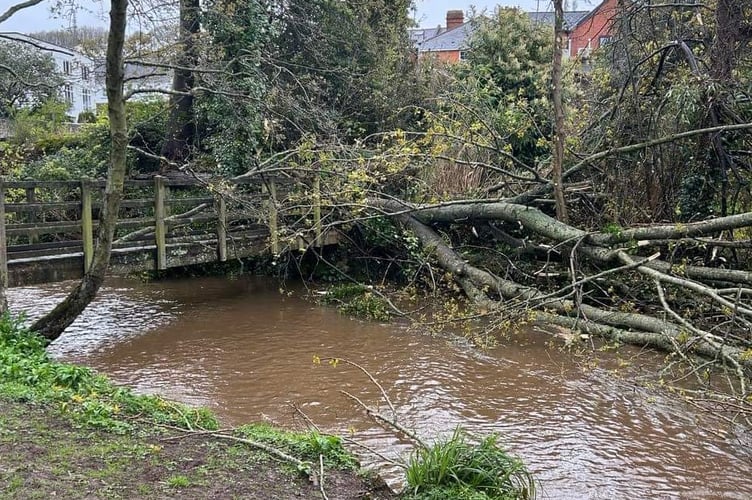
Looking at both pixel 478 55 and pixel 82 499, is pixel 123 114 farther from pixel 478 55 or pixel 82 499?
pixel 478 55

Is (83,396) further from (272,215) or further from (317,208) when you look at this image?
(317,208)

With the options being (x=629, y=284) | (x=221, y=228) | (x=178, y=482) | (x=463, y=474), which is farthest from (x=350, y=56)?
(x=178, y=482)

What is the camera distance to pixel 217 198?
33.3 ft

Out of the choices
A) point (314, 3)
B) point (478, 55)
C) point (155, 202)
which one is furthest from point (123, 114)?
point (478, 55)

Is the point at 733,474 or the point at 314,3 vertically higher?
the point at 314,3

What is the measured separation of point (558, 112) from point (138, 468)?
21.3 feet

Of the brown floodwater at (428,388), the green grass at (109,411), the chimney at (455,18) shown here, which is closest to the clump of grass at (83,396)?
Result: the green grass at (109,411)

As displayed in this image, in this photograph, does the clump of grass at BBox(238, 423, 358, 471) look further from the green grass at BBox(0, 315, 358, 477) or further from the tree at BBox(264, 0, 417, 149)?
the tree at BBox(264, 0, 417, 149)

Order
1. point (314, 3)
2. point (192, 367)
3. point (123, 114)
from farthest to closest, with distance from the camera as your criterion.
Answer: point (314, 3) < point (192, 367) < point (123, 114)

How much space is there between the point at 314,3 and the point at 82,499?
1263 cm

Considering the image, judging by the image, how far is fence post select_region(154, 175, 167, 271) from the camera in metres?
9.31

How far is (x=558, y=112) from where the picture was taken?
8.15 m

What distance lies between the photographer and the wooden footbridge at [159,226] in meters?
8.01

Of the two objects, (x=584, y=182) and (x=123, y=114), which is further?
(x=584, y=182)
